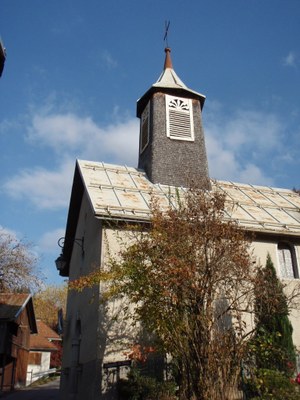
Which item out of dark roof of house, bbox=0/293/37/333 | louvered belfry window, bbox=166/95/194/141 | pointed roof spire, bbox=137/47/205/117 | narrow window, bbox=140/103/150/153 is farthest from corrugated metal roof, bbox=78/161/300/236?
dark roof of house, bbox=0/293/37/333

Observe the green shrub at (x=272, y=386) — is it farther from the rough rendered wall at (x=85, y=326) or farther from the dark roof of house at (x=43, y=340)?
the dark roof of house at (x=43, y=340)

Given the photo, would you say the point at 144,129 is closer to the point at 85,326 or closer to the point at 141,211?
the point at 141,211

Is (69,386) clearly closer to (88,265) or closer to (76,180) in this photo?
(88,265)

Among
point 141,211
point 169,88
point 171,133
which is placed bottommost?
point 141,211

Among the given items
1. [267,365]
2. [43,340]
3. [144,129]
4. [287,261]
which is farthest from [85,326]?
[43,340]

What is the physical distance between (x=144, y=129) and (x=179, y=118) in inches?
74.3

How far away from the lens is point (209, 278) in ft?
26.6

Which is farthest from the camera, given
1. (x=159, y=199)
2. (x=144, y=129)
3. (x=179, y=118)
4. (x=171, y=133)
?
(x=144, y=129)

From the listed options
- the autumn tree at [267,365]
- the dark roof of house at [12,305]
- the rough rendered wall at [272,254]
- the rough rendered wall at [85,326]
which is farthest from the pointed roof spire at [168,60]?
the dark roof of house at [12,305]

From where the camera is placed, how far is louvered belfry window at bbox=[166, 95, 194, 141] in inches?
737

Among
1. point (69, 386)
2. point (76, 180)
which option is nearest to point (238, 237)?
point (69, 386)

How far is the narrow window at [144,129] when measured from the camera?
19.4 m

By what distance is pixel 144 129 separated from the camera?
20062 millimetres

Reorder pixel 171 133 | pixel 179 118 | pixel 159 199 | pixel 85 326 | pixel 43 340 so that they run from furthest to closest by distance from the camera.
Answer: pixel 43 340, pixel 179 118, pixel 171 133, pixel 85 326, pixel 159 199
